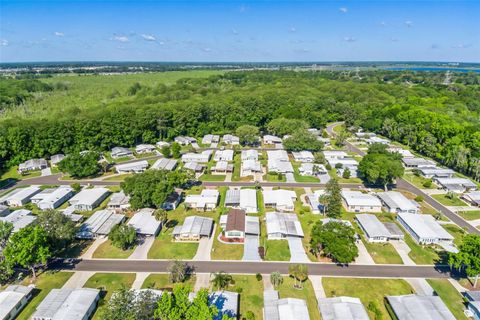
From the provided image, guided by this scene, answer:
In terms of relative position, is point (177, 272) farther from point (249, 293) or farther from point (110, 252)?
point (110, 252)

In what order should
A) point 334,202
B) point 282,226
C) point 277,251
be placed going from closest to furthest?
point 277,251, point 282,226, point 334,202

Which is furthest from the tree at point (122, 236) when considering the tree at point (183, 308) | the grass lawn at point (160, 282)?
the tree at point (183, 308)

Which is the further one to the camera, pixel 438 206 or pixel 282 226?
pixel 438 206

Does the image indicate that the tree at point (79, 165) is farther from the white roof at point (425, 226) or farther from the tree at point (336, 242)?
the white roof at point (425, 226)

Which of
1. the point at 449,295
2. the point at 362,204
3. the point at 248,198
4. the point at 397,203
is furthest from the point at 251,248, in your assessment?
the point at 397,203

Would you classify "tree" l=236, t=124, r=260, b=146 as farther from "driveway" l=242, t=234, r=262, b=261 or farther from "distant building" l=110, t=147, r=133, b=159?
"driveway" l=242, t=234, r=262, b=261

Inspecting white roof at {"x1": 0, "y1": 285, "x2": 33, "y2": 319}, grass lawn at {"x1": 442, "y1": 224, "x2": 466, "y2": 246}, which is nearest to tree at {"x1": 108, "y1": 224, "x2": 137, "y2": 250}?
white roof at {"x1": 0, "y1": 285, "x2": 33, "y2": 319}
